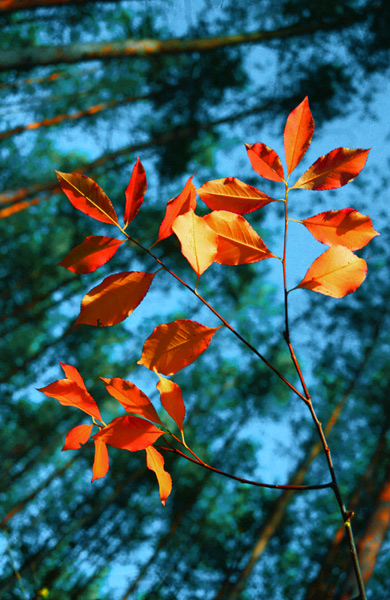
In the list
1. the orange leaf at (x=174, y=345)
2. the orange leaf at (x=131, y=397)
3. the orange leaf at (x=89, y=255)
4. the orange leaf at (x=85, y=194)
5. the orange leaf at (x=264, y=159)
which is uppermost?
the orange leaf at (x=264, y=159)

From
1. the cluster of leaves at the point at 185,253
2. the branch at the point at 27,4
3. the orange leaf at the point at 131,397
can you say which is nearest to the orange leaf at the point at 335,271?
the cluster of leaves at the point at 185,253

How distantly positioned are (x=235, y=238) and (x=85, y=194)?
6.8 inches

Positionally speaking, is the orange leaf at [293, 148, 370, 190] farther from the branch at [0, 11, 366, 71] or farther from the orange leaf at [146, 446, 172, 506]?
the branch at [0, 11, 366, 71]

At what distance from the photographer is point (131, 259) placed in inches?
325

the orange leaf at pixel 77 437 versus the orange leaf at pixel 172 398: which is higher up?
the orange leaf at pixel 172 398

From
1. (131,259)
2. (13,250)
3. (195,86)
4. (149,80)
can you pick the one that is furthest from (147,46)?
(13,250)

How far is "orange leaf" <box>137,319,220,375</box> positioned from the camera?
0.43 m

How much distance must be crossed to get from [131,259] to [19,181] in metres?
4.10

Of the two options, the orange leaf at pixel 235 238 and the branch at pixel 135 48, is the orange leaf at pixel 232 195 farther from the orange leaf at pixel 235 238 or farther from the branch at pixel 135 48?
the branch at pixel 135 48

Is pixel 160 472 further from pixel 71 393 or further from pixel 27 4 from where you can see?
pixel 27 4

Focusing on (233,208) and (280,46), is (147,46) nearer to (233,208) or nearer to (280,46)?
(280,46)

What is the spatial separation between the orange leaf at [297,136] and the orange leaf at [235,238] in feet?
0.30

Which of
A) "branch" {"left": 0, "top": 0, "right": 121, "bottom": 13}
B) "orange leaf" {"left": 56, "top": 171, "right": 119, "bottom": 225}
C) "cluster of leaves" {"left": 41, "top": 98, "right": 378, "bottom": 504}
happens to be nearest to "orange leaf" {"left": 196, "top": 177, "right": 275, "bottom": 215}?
"cluster of leaves" {"left": 41, "top": 98, "right": 378, "bottom": 504}

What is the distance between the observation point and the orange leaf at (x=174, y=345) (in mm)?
426
